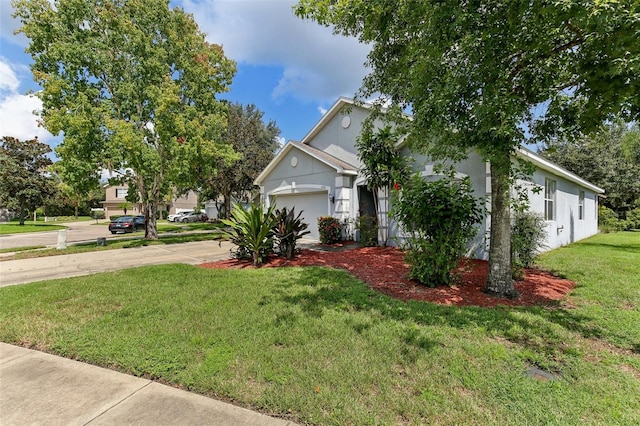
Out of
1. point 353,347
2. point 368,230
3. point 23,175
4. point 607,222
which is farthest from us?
point 23,175

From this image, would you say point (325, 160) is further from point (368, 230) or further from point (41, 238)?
point (41, 238)

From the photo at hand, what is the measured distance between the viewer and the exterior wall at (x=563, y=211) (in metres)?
10.1

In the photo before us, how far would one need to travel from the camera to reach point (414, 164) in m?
10.6

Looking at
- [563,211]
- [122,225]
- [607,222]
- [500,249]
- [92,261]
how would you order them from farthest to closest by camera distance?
[122,225], [607,222], [563,211], [92,261], [500,249]

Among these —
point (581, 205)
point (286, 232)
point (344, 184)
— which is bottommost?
point (286, 232)

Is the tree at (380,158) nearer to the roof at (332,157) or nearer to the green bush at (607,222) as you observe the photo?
the roof at (332,157)

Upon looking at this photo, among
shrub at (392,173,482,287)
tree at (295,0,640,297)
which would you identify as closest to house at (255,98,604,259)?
shrub at (392,173,482,287)

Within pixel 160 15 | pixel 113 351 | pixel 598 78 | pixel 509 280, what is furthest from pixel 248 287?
pixel 160 15

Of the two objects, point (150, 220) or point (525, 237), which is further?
point (150, 220)

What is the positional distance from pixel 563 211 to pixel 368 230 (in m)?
8.34

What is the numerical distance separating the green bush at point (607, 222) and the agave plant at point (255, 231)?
23.4m

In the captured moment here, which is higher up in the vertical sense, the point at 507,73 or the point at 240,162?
the point at 240,162

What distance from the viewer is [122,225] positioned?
22109mm

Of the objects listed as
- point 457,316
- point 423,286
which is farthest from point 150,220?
point 457,316
